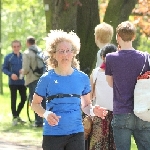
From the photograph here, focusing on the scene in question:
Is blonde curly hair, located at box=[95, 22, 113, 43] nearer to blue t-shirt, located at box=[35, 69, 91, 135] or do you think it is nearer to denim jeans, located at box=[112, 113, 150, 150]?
denim jeans, located at box=[112, 113, 150, 150]

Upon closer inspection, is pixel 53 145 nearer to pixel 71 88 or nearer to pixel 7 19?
pixel 71 88

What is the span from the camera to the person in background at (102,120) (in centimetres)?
852

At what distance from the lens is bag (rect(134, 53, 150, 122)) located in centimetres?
720

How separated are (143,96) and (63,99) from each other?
1012mm

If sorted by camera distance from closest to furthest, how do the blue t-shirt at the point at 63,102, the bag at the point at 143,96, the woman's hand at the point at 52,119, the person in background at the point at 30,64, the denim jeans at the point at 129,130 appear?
the woman's hand at the point at 52,119
the blue t-shirt at the point at 63,102
the bag at the point at 143,96
the denim jeans at the point at 129,130
the person in background at the point at 30,64

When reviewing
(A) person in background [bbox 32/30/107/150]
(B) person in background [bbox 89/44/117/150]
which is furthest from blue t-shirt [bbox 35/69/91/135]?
(B) person in background [bbox 89/44/117/150]

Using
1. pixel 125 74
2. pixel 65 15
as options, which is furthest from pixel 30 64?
pixel 125 74

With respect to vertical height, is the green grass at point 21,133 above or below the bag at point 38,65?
below

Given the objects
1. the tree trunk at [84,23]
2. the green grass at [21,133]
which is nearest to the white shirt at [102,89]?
the tree trunk at [84,23]

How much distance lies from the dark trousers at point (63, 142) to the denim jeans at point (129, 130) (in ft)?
2.51

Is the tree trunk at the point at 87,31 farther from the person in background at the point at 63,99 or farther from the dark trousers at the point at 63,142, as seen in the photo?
the dark trousers at the point at 63,142

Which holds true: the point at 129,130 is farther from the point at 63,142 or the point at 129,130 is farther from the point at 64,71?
the point at 64,71

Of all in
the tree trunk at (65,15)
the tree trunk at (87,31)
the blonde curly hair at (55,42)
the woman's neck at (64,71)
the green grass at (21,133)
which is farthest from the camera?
the tree trunk at (87,31)

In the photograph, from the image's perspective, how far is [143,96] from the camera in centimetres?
723
